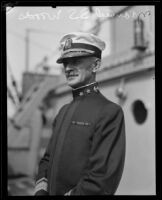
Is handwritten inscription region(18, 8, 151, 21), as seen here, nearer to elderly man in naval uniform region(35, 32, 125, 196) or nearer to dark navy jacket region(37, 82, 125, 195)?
elderly man in naval uniform region(35, 32, 125, 196)

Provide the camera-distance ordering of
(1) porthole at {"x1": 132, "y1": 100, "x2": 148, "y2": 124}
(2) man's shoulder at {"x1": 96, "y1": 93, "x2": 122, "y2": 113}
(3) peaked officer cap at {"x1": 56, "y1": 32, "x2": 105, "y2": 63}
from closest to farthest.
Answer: (2) man's shoulder at {"x1": 96, "y1": 93, "x2": 122, "y2": 113}, (3) peaked officer cap at {"x1": 56, "y1": 32, "x2": 105, "y2": 63}, (1) porthole at {"x1": 132, "y1": 100, "x2": 148, "y2": 124}

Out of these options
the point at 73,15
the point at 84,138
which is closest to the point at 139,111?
the point at 73,15

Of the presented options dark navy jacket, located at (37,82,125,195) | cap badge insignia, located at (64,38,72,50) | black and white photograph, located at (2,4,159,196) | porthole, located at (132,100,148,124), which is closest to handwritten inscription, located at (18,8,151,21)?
black and white photograph, located at (2,4,159,196)

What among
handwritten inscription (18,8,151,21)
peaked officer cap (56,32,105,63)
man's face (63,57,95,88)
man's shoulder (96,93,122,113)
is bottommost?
man's shoulder (96,93,122,113)

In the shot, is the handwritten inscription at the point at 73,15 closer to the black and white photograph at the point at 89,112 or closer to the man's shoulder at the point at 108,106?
the black and white photograph at the point at 89,112

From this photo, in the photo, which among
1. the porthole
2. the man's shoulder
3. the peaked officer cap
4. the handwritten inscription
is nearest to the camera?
the man's shoulder

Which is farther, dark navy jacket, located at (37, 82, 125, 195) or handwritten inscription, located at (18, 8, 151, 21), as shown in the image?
handwritten inscription, located at (18, 8, 151, 21)

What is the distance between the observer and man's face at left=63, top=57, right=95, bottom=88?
2.59 m

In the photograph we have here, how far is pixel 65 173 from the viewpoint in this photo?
2.51 metres

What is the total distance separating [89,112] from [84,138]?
21 cm

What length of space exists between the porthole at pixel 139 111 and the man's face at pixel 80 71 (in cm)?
300

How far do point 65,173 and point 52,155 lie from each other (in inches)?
7.2
